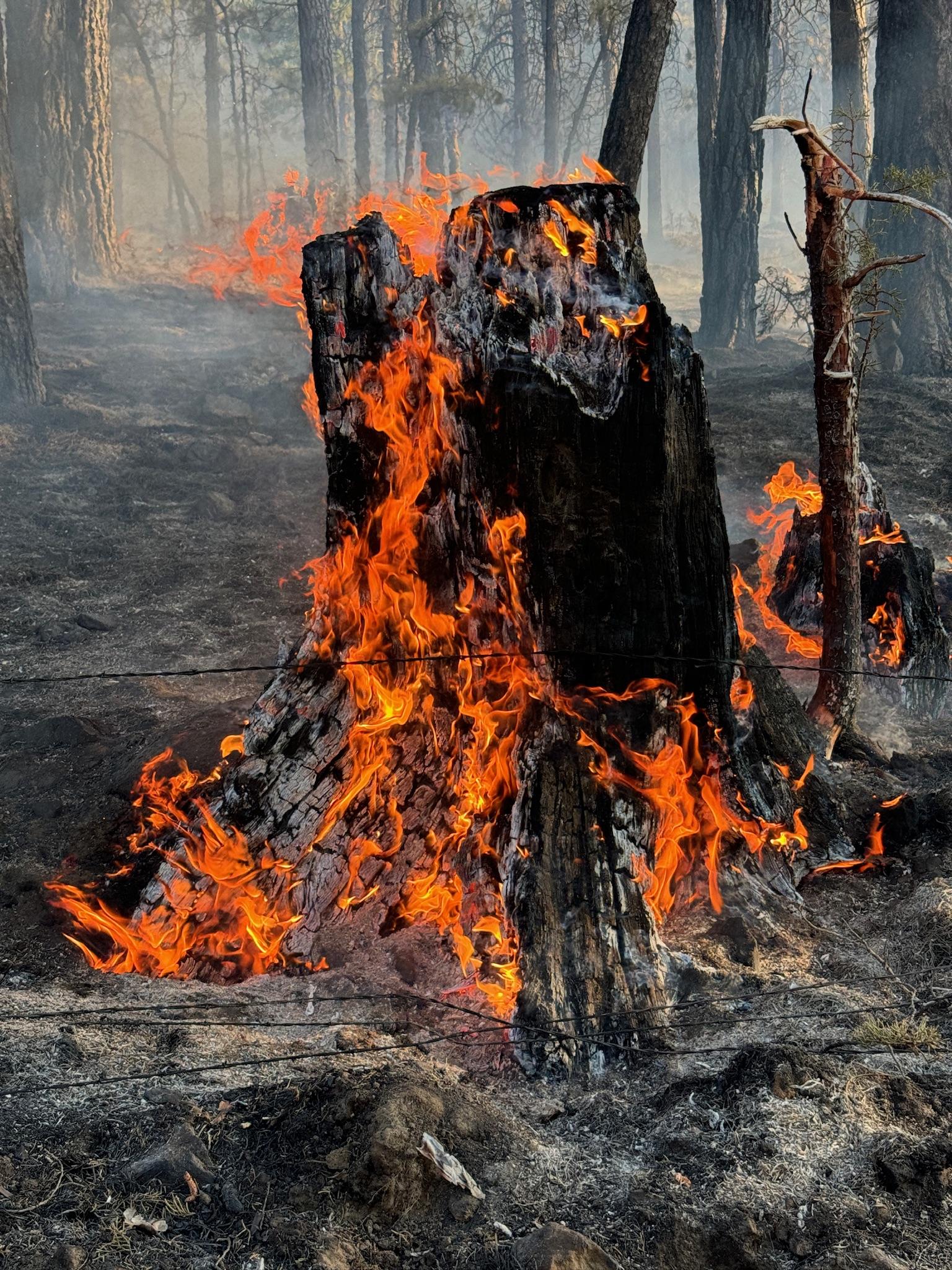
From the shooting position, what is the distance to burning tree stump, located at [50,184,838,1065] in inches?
154

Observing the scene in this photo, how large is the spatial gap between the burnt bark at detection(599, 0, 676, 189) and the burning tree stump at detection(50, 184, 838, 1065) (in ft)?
23.8

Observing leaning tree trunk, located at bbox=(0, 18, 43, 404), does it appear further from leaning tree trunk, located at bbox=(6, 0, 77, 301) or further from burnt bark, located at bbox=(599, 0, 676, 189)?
burnt bark, located at bbox=(599, 0, 676, 189)

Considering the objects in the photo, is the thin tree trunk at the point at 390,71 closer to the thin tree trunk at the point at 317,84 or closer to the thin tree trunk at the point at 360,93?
the thin tree trunk at the point at 360,93

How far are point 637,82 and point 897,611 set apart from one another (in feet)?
21.5

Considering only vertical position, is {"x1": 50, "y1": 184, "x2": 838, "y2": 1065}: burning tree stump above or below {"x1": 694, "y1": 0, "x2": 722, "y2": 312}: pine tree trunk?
below

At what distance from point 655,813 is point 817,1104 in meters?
1.35

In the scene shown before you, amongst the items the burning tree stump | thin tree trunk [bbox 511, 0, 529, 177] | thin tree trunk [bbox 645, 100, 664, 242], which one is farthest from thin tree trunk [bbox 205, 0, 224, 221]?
the burning tree stump

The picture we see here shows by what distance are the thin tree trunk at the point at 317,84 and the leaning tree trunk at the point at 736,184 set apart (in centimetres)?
1020

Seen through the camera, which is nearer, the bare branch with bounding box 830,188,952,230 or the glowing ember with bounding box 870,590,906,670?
the bare branch with bounding box 830,188,952,230

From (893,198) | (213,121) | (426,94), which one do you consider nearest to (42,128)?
(426,94)

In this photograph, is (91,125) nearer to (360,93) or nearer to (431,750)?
(360,93)

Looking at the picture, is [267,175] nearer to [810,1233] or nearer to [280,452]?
[280,452]

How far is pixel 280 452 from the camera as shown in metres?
13.0

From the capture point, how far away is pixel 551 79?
94.0 feet
